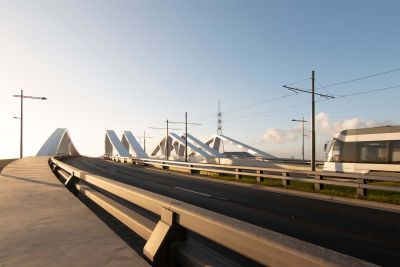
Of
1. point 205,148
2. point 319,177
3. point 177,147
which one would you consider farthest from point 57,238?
point 177,147

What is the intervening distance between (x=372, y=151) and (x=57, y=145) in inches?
2628

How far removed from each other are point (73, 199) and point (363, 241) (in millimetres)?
6550

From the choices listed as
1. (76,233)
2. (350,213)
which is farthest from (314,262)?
(350,213)

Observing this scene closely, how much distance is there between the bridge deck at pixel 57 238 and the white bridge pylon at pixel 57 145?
65757 millimetres

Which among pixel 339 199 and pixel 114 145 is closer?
pixel 339 199

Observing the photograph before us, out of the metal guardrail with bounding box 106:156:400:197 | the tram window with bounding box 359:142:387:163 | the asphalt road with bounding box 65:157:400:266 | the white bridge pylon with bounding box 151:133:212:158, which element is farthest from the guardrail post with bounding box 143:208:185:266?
the white bridge pylon with bounding box 151:133:212:158

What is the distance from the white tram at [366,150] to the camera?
21.4 metres

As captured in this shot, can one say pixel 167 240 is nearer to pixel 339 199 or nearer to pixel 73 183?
pixel 73 183

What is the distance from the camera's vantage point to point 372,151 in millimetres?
22516

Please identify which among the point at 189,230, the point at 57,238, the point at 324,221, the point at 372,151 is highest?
the point at 372,151

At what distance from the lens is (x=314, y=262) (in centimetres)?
210

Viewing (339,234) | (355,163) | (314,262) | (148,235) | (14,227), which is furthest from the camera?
(355,163)

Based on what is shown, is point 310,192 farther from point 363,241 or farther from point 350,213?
point 363,241

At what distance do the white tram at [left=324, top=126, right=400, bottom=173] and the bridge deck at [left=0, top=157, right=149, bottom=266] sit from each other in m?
19.4
